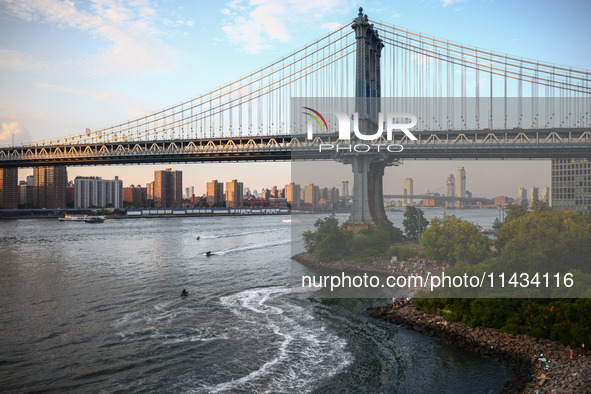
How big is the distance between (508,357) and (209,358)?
1281cm

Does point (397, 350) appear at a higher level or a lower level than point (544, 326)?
lower

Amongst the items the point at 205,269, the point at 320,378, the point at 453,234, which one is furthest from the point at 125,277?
the point at 453,234

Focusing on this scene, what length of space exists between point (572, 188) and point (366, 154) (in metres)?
19.1

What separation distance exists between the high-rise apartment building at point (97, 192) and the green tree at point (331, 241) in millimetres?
150262

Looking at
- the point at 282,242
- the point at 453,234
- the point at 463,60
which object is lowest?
Answer: the point at 282,242

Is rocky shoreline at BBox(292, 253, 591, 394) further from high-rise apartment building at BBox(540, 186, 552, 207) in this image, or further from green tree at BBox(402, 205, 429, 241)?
green tree at BBox(402, 205, 429, 241)

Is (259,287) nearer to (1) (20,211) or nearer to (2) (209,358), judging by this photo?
(2) (209,358)

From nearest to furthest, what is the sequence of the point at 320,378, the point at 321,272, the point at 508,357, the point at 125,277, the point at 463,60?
the point at 320,378, the point at 508,357, the point at 125,277, the point at 321,272, the point at 463,60

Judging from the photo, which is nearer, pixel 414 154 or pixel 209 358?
pixel 209 358

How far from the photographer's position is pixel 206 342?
2003 centimetres

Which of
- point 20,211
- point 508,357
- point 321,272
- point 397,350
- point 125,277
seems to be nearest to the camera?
point 508,357

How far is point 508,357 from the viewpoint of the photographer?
18078mm

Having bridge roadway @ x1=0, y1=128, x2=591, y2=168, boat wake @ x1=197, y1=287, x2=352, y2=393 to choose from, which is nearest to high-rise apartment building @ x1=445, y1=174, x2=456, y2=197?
bridge roadway @ x1=0, y1=128, x2=591, y2=168

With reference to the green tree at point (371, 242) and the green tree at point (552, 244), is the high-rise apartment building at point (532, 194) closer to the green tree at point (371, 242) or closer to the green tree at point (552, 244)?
the green tree at point (552, 244)
